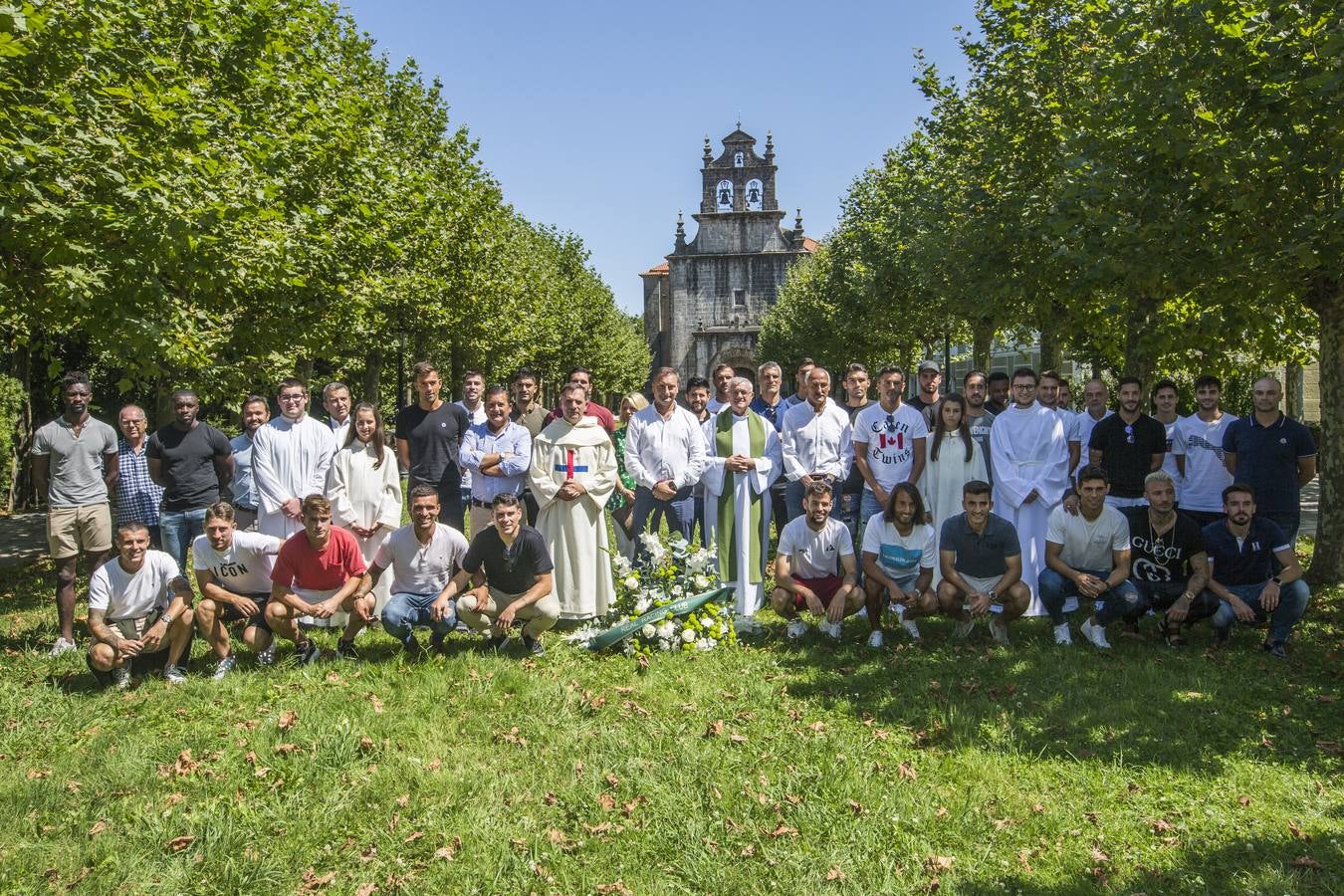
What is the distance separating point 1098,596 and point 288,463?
716 cm

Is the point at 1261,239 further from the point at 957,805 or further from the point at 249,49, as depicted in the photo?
the point at 249,49

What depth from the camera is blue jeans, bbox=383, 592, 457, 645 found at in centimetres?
716

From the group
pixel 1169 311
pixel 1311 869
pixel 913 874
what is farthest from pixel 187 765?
pixel 1169 311

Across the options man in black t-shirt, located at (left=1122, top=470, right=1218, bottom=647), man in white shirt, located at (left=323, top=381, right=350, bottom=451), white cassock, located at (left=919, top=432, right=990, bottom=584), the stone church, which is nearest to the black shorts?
man in white shirt, located at (left=323, top=381, right=350, bottom=451)

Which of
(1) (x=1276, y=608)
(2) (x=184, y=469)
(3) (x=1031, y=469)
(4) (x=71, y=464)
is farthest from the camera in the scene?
(3) (x=1031, y=469)

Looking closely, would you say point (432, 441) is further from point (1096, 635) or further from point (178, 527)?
point (1096, 635)

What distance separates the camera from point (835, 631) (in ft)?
25.4

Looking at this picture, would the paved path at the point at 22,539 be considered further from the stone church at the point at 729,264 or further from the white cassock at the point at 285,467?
the stone church at the point at 729,264

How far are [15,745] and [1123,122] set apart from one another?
1093 cm

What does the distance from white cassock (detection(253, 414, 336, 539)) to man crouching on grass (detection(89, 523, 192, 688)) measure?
4.01 ft

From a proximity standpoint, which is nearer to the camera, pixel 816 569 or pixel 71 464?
pixel 816 569

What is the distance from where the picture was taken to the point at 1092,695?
249 inches

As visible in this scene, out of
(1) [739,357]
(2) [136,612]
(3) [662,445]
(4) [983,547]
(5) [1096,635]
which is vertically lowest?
(5) [1096,635]

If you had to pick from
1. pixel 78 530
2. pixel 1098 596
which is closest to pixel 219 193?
pixel 78 530
